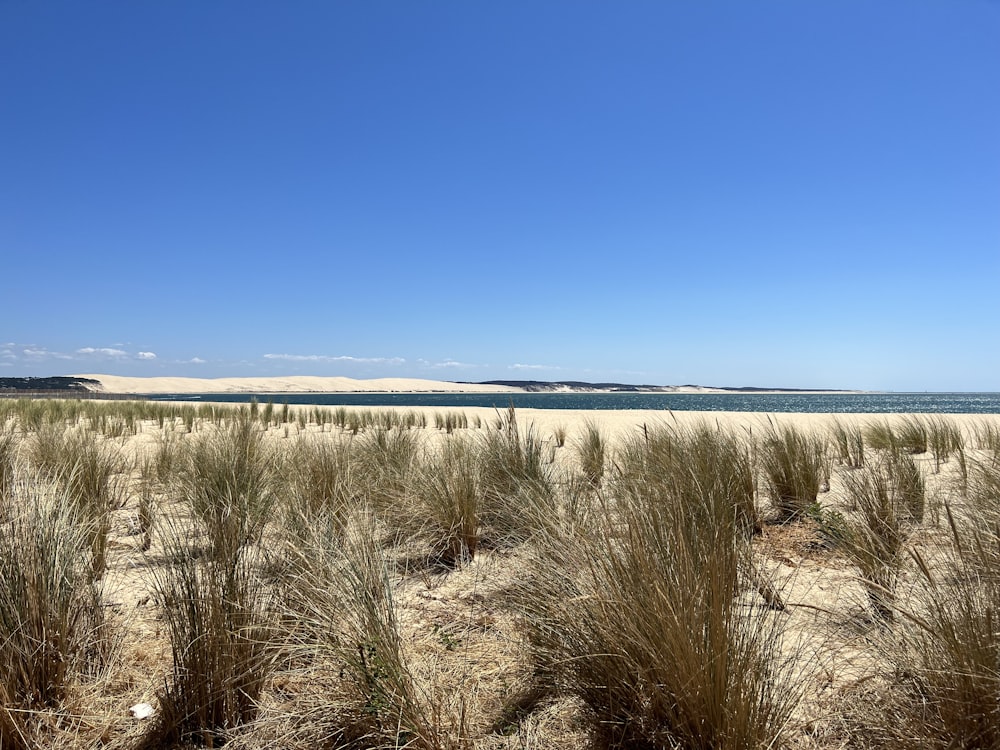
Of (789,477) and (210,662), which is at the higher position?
(789,477)

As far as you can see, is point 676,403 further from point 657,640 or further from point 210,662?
point 210,662

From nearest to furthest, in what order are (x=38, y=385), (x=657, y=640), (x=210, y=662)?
1. (x=657, y=640)
2. (x=210, y=662)
3. (x=38, y=385)

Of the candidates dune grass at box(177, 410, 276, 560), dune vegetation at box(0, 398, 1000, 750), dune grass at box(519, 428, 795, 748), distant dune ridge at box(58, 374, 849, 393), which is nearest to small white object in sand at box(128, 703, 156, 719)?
dune vegetation at box(0, 398, 1000, 750)

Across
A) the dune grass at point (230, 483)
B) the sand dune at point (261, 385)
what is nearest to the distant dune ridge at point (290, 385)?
the sand dune at point (261, 385)

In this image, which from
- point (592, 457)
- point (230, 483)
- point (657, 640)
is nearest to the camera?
point (657, 640)

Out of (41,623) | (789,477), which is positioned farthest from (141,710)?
(789,477)

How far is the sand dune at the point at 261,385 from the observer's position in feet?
272

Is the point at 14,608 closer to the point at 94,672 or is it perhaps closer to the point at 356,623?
the point at 94,672

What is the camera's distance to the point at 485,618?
2.28 m

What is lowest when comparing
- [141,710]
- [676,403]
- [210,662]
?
[676,403]

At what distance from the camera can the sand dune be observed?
272 feet

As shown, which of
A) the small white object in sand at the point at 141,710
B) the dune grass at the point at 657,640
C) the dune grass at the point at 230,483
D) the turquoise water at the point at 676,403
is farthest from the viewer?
the turquoise water at the point at 676,403

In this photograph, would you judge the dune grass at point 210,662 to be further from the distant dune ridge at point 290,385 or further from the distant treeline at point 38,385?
the distant dune ridge at point 290,385

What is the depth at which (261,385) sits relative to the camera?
99.7 m
